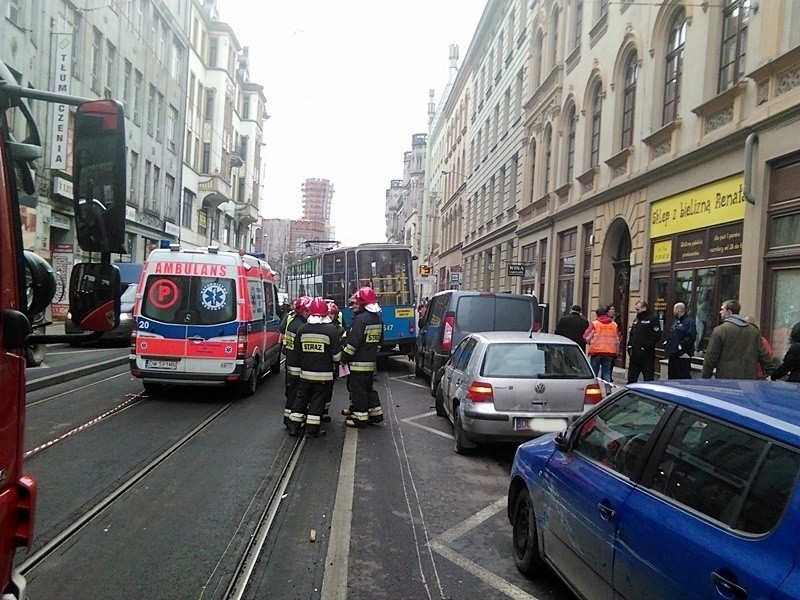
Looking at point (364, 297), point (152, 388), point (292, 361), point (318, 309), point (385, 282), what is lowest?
point (152, 388)

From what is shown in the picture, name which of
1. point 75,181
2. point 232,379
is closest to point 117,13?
point 232,379

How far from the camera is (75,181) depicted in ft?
9.17

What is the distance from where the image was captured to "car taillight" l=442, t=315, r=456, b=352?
12008mm

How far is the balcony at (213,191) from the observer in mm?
42938

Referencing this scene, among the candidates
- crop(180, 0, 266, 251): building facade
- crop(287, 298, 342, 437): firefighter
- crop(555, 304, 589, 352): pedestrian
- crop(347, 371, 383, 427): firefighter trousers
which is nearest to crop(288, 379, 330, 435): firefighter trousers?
crop(287, 298, 342, 437): firefighter

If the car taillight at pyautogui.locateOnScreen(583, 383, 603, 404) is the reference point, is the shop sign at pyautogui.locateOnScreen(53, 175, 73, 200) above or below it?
above

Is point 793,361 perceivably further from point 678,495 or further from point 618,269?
point 618,269

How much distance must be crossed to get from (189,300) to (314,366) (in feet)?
10.2

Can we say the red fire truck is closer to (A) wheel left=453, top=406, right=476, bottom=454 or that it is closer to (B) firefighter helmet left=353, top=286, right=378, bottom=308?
(A) wheel left=453, top=406, right=476, bottom=454

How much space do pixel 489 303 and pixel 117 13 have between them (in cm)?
2346

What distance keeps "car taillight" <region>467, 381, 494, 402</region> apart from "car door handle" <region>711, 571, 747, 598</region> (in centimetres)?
496

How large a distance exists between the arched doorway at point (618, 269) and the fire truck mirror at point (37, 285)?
15.9m

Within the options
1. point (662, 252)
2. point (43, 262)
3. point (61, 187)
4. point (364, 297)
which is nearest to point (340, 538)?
point (43, 262)

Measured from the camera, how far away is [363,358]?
9.12m
